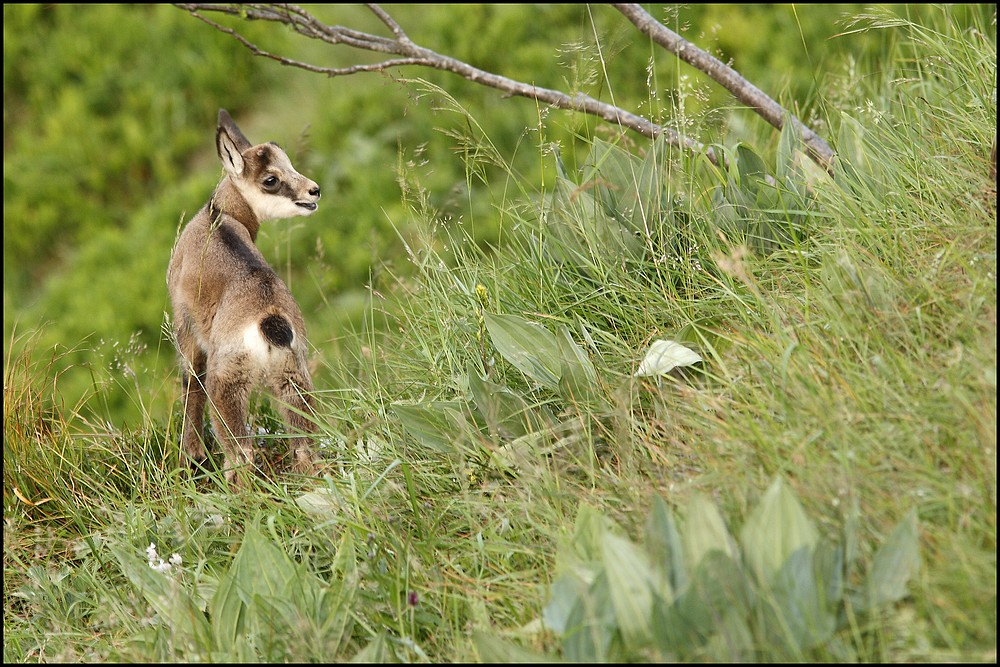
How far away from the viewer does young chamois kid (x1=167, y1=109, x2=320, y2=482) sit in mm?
3652

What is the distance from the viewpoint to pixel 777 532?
216 cm

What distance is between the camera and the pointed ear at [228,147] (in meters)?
3.97

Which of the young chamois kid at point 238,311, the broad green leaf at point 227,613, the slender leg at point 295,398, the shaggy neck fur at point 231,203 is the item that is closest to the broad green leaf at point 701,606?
the broad green leaf at point 227,613

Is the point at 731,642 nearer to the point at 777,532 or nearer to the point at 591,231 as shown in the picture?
the point at 777,532

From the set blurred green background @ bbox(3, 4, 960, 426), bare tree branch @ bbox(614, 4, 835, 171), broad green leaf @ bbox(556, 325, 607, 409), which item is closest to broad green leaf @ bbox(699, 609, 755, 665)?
broad green leaf @ bbox(556, 325, 607, 409)

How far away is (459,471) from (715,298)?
1.05 metres

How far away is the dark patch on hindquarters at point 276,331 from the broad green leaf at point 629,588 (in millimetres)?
1848

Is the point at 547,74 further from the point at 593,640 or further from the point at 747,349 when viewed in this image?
the point at 593,640

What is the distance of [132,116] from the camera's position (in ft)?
33.4

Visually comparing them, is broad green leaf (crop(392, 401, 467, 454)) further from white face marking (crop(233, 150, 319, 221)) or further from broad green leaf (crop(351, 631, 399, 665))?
white face marking (crop(233, 150, 319, 221))

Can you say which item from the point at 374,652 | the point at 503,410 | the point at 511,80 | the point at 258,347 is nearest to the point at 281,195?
the point at 258,347

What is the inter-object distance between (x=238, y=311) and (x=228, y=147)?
2.43ft

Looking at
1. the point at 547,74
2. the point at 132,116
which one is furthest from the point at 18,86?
the point at 547,74

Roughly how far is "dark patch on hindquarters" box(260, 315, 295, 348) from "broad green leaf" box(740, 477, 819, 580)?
206 centimetres
